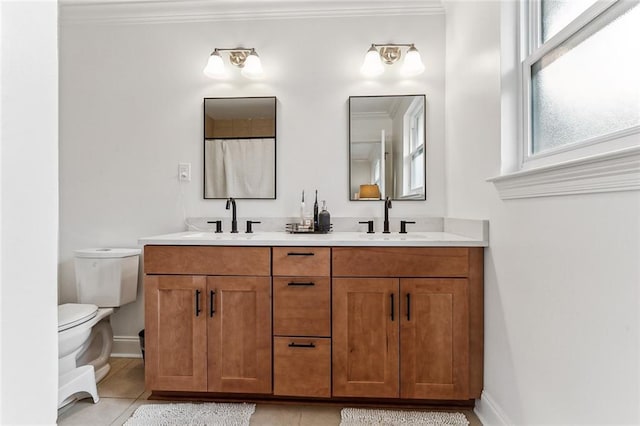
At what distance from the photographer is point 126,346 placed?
2281mm

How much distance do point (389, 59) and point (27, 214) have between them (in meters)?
2.21

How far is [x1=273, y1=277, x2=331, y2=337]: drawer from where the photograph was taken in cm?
162

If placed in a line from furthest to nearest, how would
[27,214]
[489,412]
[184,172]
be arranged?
1. [184,172]
2. [489,412]
3. [27,214]

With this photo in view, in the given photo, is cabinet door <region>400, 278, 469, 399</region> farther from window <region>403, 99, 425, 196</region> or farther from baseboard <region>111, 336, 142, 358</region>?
baseboard <region>111, 336, 142, 358</region>

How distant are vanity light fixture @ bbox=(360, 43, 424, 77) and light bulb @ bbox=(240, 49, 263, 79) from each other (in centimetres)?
68

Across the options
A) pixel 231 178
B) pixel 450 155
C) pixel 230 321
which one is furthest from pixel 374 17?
pixel 230 321

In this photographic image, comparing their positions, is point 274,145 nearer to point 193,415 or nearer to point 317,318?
point 317,318

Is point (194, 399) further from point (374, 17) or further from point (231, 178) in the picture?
point (374, 17)

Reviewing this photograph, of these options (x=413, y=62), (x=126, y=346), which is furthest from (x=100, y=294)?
(x=413, y=62)

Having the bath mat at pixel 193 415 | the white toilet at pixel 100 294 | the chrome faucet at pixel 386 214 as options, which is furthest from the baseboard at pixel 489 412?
the white toilet at pixel 100 294

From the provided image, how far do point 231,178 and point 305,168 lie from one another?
0.51m

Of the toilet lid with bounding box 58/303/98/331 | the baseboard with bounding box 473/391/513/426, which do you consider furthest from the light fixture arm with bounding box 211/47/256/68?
the baseboard with bounding box 473/391/513/426

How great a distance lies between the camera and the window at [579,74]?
0.89m

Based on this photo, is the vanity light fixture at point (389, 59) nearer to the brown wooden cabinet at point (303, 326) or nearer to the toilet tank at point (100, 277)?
the brown wooden cabinet at point (303, 326)
